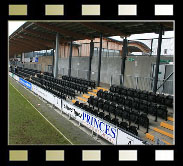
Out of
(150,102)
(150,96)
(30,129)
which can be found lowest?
(30,129)

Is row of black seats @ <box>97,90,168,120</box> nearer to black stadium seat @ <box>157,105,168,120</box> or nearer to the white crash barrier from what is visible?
black stadium seat @ <box>157,105,168,120</box>

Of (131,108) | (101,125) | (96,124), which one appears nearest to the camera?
(101,125)

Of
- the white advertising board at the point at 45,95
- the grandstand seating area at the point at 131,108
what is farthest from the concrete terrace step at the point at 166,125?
the white advertising board at the point at 45,95

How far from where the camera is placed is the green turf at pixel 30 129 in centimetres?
881

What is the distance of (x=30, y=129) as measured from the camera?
1016 cm

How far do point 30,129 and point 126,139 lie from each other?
545 centimetres

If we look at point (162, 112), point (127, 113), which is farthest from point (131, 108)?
point (162, 112)

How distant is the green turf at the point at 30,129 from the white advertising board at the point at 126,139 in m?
2.62

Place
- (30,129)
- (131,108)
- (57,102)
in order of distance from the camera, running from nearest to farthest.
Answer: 1. (30,129)
2. (131,108)
3. (57,102)

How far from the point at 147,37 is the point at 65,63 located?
60.9 feet

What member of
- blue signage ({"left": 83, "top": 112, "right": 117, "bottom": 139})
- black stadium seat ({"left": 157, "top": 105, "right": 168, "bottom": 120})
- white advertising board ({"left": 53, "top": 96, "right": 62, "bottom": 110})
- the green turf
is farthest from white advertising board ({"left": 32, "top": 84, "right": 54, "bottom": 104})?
black stadium seat ({"left": 157, "top": 105, "right": 168, "bottom": 120})

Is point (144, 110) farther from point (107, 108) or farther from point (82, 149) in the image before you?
point (82, 149)

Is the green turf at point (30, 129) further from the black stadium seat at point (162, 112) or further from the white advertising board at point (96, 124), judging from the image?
the black stadium seat at point (162, 112)

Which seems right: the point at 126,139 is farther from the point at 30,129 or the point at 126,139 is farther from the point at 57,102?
the point at 57,102
